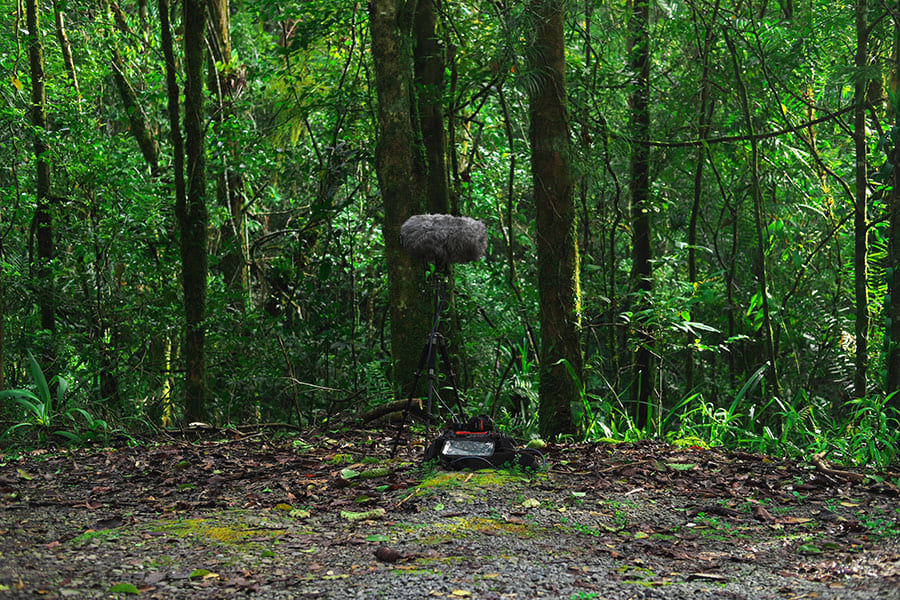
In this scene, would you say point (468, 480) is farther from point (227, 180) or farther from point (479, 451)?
point (227, 180)

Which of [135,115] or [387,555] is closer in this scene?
[387,555]

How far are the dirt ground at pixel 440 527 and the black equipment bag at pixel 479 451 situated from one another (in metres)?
0.11

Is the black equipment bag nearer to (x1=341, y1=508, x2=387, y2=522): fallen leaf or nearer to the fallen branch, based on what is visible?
(x1=341, y1=508, x2=387, y2=522): fallen leaf

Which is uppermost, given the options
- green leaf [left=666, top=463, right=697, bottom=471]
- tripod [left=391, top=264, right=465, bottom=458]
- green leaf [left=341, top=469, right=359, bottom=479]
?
tripod [left=391, top=264, right=465, bottom=458]

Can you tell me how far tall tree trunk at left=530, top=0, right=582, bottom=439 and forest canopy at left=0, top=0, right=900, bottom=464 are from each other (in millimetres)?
16

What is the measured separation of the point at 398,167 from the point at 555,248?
1518 mm

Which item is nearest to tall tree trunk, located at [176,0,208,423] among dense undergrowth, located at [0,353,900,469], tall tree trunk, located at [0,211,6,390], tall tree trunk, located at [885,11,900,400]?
dense undergrowth, located at [0,353,900,469]

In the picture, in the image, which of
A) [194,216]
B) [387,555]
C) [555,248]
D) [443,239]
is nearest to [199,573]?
[387,555]

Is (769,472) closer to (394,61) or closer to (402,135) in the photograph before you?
(402,135)

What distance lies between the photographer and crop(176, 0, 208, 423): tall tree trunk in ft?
21.7

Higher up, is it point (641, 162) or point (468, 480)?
point (641, 162)

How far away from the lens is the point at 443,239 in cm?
497

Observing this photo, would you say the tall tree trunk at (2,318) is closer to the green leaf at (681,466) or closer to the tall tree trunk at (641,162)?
the green leaf at (681,466)

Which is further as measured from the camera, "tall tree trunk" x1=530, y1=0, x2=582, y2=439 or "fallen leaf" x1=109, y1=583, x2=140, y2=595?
"tall tree trunk" x1=530, y1=0, x2=582, y2=439
